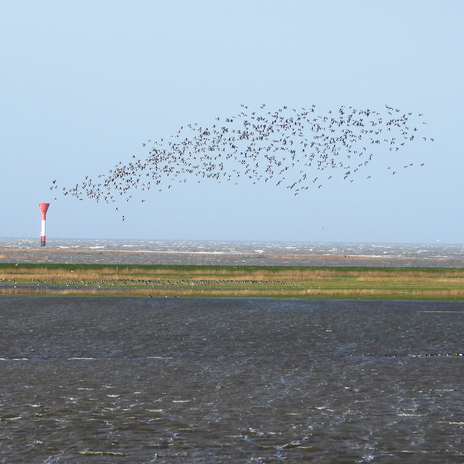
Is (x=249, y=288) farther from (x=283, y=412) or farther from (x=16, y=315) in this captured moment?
(x=283, y=412)

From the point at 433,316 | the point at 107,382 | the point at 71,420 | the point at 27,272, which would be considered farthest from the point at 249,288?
the point at 71,420

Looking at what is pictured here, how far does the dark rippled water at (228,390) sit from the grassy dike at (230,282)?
18029 millimetres

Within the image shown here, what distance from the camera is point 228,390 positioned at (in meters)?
17.5

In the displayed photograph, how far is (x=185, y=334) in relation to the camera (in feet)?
94.3

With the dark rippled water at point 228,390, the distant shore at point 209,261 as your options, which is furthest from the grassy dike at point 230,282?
the distant shore at point 209,261

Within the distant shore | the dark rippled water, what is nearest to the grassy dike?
the dark rippled water

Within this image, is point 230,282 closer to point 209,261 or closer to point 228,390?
point 228,390

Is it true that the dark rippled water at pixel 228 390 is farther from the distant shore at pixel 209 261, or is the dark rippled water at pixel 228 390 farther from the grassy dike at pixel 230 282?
the distant shore at pixel 209 261

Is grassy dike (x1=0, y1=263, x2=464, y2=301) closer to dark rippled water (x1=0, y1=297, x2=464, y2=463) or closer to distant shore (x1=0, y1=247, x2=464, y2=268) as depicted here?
dark rippled water (x1=0, y1=297, x2=464, y2=463)

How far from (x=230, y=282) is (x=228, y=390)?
165ft

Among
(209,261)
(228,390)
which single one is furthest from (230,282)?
(209,261)

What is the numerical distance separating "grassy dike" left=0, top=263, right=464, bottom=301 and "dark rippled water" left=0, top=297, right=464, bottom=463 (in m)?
18.0

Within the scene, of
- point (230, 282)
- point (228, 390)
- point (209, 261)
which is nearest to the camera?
point (228, 390)

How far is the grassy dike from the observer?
171 feet
